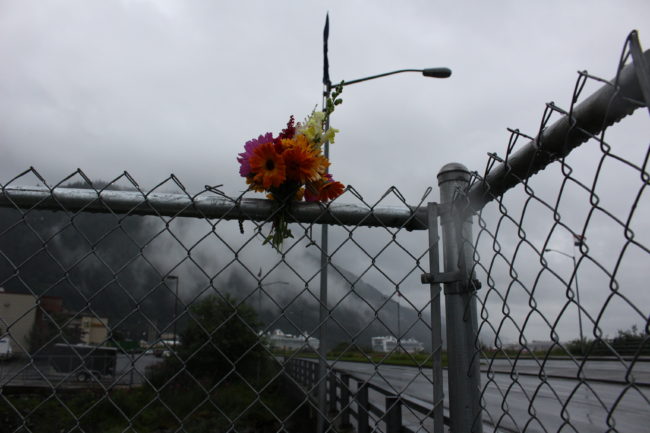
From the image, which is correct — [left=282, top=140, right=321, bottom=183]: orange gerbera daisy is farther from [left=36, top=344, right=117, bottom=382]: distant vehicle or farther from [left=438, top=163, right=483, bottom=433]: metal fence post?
[left=36, top=344, right=117, bottom=382]: distant vehicle

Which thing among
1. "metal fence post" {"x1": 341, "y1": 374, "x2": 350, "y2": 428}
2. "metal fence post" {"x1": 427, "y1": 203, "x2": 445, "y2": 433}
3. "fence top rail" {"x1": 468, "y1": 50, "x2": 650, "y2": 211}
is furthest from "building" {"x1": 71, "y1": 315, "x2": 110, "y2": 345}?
"metal fence post" {"x1": 341, "y1": 374, "x2": 350, "y2": 428}

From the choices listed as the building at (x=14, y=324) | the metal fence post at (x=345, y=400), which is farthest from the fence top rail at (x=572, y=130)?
the metal fence post at (x=345, y=400)

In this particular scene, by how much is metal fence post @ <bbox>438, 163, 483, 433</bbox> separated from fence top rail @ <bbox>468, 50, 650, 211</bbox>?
0.59 ft

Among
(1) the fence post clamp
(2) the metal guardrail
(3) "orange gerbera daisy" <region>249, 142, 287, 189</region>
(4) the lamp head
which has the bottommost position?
(2) the metal guardrail

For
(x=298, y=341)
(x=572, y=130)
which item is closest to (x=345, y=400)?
(x=298, y=341)

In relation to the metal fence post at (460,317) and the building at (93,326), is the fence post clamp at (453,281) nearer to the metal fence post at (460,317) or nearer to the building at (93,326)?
the metal fence post at (460,317)

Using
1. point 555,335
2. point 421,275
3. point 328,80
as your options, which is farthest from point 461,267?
point 328,80

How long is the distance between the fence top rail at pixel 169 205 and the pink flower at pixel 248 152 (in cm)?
11

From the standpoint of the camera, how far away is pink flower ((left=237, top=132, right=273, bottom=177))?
1590mm

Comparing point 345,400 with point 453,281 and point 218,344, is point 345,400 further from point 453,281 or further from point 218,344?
point 218,344

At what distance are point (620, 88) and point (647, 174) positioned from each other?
207 mm

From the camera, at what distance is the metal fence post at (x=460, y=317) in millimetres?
1437

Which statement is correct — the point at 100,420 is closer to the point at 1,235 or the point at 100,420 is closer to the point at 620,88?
the point at 1,235

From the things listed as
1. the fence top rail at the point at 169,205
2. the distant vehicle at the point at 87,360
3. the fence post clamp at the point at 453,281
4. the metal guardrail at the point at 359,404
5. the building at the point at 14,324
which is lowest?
the metal guardrail at the point at 359,404
